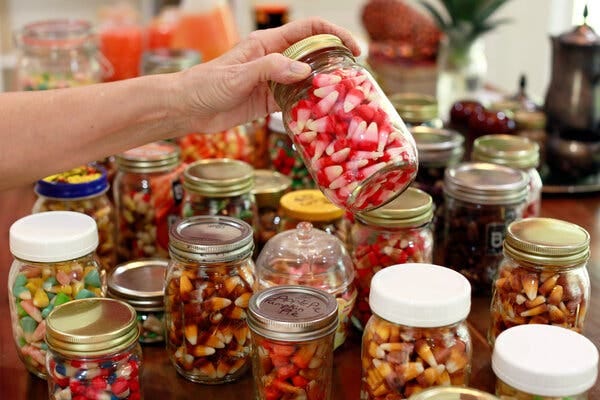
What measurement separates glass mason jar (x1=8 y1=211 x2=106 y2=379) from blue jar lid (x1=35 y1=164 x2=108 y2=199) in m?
0.18

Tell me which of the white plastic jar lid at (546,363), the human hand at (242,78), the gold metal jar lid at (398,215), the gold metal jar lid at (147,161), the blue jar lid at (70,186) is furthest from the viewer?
the gold metal jar lid at (147,161)

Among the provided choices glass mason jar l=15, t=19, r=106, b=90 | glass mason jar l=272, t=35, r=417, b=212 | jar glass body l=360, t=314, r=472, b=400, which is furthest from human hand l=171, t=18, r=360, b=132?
glass mason jar l=15, t=19, r=106, b=90

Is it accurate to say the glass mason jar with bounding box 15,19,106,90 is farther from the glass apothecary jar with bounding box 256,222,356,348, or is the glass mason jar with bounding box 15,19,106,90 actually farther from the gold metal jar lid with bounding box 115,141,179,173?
the glass apothecary jar with bounding box 256,222,356,348

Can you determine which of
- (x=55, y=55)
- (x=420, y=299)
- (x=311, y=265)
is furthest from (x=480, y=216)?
(x=55, y=55)

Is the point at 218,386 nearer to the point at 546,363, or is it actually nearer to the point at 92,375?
the point at 92,375

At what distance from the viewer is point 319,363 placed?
1.07 metres

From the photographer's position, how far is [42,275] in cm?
118

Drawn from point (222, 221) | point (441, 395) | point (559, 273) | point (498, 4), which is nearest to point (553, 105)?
point (498, 4)

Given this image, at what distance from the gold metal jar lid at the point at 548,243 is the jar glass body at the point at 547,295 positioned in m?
0.01

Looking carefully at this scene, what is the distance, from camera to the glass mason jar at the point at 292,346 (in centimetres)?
103

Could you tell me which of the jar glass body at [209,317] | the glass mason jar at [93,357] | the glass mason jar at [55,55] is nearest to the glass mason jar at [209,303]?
the jar glass body at [209,317]

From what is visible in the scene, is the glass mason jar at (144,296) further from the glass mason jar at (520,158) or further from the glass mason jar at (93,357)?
the glass mason jar at (520,158)

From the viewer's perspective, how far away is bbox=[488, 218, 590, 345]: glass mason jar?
3.76ft

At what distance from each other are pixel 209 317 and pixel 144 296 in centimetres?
16
